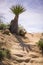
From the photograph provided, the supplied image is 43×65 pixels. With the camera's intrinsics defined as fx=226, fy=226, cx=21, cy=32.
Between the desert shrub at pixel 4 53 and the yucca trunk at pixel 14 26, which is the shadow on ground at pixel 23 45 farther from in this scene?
the desert shrub at pixel 4 53

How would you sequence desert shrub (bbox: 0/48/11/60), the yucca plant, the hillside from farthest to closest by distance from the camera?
1. the yucca plant
2. the hillside
3. desert shrub (bbox: 0/48/11/60)

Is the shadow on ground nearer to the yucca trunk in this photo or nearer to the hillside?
the hillside

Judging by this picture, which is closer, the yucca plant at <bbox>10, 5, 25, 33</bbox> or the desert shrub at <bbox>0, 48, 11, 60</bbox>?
the desert shrub at <bbox>0, 48, 11, 60</bbox>

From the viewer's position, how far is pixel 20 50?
1744 centimetres

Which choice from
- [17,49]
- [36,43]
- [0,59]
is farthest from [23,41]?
[0,59]

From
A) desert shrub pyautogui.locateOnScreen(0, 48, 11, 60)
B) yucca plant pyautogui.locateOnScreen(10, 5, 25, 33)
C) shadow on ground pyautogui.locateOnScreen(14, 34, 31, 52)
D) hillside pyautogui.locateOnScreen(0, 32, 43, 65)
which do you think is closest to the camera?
desert shrub pyautogui.locateOnScreen(0, 48, 11, 60)

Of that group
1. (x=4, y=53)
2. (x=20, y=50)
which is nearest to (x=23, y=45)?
(x=20, y=50)

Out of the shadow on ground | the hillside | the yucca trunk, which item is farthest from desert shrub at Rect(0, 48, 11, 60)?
the yucca trunk

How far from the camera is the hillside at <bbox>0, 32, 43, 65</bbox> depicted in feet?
51.5

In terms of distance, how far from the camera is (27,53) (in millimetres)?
17406

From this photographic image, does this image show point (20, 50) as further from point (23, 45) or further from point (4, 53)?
point (4, 53)

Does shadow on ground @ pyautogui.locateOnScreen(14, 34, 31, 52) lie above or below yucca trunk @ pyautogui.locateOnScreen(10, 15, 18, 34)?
below

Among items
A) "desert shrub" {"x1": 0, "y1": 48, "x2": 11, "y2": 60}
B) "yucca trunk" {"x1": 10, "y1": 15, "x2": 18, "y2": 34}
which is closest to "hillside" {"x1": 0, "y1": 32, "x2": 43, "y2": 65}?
"desert shrub" {"x1": 0, "y1": 48, "x2": 11, "y2": 60}

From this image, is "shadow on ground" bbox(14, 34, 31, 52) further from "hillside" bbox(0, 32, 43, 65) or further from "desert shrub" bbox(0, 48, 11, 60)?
"desert shrub" bbox(0, 48, 11, 60)
